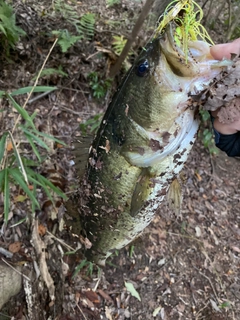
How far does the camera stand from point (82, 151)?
2.15 metres

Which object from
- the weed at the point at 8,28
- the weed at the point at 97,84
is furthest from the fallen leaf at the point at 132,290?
the weed at the point at 8,28

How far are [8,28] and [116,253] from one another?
7.14ft

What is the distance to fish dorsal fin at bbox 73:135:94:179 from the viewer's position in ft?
6.98

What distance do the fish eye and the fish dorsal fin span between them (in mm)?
626

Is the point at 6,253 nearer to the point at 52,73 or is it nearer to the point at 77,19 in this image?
the point at 52,73

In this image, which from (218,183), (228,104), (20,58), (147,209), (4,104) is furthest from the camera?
(218,183)

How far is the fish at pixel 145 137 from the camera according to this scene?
Answer: 1.51 m

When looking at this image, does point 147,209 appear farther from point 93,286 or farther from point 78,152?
point 93,286

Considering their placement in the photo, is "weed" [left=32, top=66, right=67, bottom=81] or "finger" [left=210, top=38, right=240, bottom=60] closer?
"finger" [left=210, top=38, right=240, bottom=60]

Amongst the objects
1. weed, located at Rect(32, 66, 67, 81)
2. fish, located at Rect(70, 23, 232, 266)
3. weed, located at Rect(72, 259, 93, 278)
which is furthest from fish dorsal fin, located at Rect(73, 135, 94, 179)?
weed, located at Rect(32, 66, 67, 81)

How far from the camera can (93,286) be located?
3.09 metres

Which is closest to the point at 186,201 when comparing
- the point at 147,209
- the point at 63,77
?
the point at 63,77

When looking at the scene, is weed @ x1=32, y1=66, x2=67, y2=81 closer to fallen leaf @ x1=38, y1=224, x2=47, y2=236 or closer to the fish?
fallen leaf @ x1=38, y1=224, x2=47, y2=236

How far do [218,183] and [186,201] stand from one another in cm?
72
